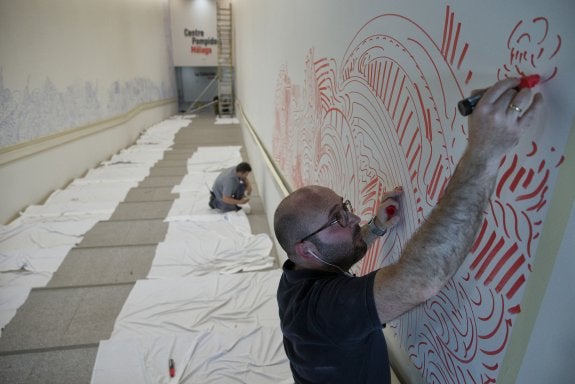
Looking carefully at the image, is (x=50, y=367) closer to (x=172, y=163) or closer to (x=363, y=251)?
(x=363, y=251)

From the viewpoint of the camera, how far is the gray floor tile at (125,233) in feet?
10.3

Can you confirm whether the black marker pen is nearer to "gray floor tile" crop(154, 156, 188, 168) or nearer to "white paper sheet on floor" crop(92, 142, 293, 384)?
"white paper sheet on floor" crop(92, 142, 293, 384)

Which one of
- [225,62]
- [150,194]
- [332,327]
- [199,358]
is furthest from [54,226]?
[225,62]

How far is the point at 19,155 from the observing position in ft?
11.6

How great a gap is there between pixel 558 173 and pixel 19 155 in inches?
170

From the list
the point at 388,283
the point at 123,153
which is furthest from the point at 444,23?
the point at 123,153

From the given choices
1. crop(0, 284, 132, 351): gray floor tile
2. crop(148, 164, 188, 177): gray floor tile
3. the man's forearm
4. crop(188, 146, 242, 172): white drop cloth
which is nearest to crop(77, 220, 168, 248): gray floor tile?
crop(0, 284, 132, 351): gray floor tile

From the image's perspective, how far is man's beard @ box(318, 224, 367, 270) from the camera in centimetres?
90

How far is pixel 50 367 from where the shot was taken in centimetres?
185

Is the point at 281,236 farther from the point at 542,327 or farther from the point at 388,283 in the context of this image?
the point at 542,327

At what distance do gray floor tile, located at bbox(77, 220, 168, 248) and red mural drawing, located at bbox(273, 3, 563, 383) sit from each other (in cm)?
243

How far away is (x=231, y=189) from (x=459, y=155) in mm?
3032

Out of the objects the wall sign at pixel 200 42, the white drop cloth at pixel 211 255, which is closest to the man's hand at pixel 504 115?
the white drop cloth at pixel 211 255

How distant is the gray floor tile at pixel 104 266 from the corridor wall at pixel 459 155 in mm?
2033
